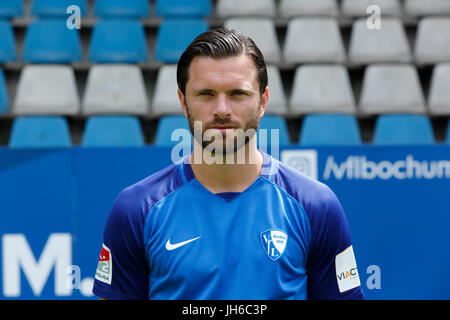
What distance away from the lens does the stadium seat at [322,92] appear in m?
4.55

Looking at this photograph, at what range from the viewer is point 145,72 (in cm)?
499

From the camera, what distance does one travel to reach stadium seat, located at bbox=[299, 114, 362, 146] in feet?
14.0

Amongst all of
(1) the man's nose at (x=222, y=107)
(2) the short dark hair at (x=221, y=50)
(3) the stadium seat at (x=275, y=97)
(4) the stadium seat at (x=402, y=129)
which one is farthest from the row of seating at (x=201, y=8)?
(1) the man's nose at (x=222, y=107)

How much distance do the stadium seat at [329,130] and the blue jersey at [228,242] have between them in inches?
105

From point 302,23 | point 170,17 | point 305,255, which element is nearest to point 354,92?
point 302,23

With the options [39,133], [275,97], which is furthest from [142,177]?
[275,97]

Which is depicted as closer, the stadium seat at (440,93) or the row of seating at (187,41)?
the stadium seat at (440,93)

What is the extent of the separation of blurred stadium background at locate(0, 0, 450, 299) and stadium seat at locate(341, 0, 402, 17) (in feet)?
0.04

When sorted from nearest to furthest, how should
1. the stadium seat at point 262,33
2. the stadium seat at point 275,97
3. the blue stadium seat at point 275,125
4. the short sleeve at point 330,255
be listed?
the short sleeve at point 330,255, the blue stadium seat at point 275,125, the stadium seat at point 275,97, the stadium seat at point 262,33

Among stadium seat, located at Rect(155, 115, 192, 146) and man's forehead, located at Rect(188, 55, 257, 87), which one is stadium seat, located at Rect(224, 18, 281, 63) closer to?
stadium seat, located at Rect(155, 115, 192, 146)

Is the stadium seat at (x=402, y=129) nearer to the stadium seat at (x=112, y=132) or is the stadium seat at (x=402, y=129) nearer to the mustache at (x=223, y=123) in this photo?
the stadium seat at (x=112, y=132)

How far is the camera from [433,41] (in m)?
5.05

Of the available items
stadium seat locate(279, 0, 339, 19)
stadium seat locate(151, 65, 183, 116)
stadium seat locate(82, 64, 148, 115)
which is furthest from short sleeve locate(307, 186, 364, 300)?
stadium seat locate(279, 0, 339, 19)

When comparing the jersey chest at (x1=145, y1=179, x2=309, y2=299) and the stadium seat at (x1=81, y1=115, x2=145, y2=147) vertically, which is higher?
the stadium seat at (x1=81, y1=115, x2=145, y2=147)
